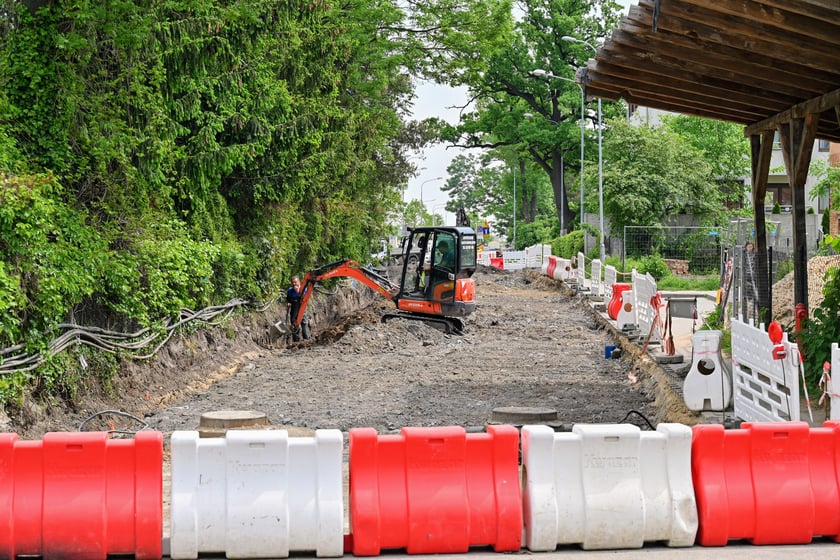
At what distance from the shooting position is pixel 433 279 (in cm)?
2919

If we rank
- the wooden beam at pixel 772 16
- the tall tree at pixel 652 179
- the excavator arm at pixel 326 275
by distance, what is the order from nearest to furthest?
1. the wooden beam at pixel 772 16
2. the excavator arm at pixel 326 275
3. the tall tree at pixel 652 179

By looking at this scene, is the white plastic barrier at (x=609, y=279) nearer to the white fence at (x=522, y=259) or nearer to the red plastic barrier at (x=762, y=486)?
the red plastic barrier at (x=762, y=486)

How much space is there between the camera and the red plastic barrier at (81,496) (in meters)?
8.11

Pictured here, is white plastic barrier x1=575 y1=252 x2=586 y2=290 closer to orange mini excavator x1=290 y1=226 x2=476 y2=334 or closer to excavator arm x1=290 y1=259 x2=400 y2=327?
orange mini excavator x1=290 y1=226 x2=476 y2=334

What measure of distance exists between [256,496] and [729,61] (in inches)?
371

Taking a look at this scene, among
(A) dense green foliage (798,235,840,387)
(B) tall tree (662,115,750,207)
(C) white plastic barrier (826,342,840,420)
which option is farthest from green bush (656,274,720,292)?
(C) white plastic barrier (826,342,840,420)

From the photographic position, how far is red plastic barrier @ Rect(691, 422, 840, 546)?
28.4ft

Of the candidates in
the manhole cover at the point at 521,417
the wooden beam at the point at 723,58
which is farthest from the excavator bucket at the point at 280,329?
the wooden beam at the point at 723,58

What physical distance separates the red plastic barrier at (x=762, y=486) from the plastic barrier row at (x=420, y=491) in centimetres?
1

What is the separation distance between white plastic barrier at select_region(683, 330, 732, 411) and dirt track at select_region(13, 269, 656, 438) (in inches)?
63.2

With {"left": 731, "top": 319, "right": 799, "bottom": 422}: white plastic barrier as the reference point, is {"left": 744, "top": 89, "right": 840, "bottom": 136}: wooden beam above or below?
above

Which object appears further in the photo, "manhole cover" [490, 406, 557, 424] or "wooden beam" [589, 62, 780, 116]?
"wooden beam" [589, 62, 780, 116]

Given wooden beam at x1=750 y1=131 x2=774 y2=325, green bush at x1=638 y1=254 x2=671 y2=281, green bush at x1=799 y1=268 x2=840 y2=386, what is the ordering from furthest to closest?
1. green bush at x1=638 y1=254 x2=671 y2=281
2. wooden beam at x1=750 y1=131 x2=774 y2=325
3. green bush at x1=799 y1=268 x2=840 y2=386

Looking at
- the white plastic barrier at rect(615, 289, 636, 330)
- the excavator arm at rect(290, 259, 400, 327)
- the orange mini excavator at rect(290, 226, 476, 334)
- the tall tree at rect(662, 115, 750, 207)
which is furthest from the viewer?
the tall tree at rect(662, 115, 750, 207)
